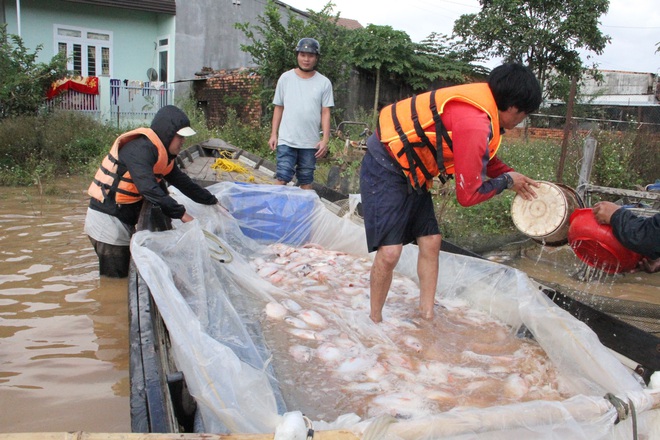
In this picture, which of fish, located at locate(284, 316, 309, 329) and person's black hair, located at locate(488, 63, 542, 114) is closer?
person's black hair, located at locate(488, 63, 542, 114)

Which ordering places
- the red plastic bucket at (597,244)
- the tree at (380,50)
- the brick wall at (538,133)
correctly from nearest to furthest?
the red plastic bucket at (597,244)
the brick wall at (538,133)
the tree at (380,50)

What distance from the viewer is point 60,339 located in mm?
3398

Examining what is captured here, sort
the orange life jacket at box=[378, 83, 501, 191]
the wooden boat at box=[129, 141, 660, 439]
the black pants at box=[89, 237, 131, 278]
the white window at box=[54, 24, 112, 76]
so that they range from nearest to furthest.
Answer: the wooden boat at box=[129, 141, 660, 439], the orange life jacket at box=[378, 83, 501, 191], the black pants at box=[89, 237, 131, 278], the white window at box=[54, 24, 112, 76]

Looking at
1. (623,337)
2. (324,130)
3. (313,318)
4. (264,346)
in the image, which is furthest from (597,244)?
(324,130)

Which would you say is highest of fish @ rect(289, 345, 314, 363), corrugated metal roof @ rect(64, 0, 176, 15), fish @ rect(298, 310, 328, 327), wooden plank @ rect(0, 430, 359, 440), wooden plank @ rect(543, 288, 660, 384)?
corrugated metal roof @ rect(64, 0, 176, 15)

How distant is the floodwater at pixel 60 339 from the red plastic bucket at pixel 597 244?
3.26 m

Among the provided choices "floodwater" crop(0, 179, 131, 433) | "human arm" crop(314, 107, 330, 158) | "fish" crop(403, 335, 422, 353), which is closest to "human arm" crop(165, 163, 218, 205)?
"floodwater" crop(0, 179, 131, 433)

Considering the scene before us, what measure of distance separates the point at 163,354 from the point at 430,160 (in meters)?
1.74

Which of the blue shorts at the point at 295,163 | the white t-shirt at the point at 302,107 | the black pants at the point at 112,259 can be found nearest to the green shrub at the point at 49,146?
the blue shorts at the point at 295,163

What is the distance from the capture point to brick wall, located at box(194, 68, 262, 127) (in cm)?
1467

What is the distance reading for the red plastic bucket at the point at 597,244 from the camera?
12.6 ft

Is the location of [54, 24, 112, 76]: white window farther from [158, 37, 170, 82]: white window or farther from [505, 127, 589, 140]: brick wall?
[505, 127, 589, 140]: brick wall

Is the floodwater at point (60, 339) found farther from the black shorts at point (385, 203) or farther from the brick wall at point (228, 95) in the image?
the brick wall at point (228, 95)

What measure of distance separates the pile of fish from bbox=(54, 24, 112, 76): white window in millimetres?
15463
